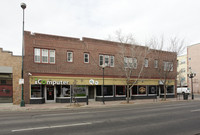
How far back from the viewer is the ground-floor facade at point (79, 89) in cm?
2010

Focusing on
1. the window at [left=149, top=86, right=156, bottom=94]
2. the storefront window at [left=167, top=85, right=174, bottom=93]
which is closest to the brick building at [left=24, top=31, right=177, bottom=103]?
the window at [left=149, top=86, right=156, bottom=94]

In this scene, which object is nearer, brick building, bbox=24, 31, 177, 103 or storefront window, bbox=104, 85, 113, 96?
brick building, bbox=24, 31, 177, 103

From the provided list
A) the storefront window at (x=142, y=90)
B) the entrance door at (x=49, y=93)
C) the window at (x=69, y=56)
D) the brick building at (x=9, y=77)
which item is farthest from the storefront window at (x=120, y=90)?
the brick building at (x=9, y=77)

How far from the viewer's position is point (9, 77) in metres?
20.0

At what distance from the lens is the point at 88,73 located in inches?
918

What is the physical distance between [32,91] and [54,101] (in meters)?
3.00

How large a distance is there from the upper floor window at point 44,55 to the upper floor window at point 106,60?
6.93 m

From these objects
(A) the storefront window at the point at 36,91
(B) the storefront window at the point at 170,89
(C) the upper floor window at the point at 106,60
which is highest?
(C) the upper floor window at the point at 106,60

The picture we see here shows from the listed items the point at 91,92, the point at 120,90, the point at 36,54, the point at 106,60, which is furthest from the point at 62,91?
the point at 120,90

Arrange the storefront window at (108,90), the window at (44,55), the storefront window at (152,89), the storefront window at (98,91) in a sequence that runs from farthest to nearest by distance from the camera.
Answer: the storefront window at (152,89), the storefront window at (108,90), the storefront window at (98,91), the window at (44,55)

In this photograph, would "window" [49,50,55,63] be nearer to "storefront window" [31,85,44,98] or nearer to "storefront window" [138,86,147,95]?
"storefront window" [31,85,44,98]

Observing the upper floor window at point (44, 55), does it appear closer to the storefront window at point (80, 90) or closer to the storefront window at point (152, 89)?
the storefront window at point (80, 90)

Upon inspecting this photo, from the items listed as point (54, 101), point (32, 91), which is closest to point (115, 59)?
point (54, 101)

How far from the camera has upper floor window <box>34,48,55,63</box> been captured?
20.6 metres
